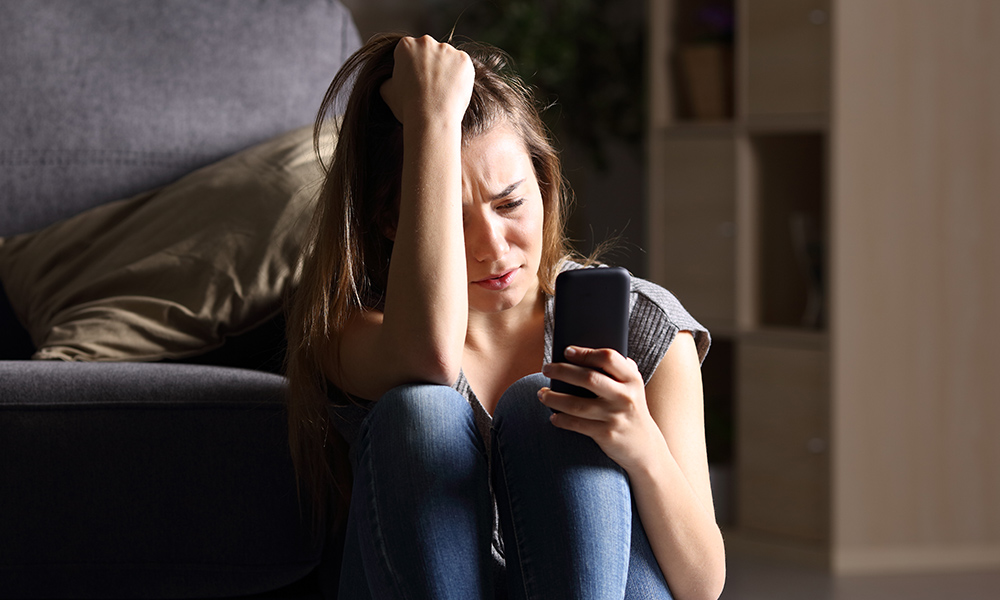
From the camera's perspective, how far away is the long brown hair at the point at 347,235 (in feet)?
3.06

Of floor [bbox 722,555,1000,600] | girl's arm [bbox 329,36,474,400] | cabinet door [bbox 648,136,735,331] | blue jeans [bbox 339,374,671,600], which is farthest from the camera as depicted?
cabinet door [bbox 648,136,735,331]

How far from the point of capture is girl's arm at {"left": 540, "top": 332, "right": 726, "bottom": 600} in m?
0.76

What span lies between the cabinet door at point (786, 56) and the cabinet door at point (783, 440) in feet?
1.68

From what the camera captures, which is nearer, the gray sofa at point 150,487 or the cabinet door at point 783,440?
the gray sofa at point 150,487

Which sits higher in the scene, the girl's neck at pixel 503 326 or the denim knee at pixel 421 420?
the girl's neck at pixel 503 326

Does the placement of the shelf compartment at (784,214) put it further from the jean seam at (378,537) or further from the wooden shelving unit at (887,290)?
the jean seam at (378,537)

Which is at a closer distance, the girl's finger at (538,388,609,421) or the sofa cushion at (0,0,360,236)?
the girl's finger at (538,388,609,421)

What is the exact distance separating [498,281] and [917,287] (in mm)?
1327

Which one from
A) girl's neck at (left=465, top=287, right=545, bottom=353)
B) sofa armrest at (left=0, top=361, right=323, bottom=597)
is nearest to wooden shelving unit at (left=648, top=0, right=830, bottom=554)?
girl's neck at (left=465, top=287, right=545, bottom=353)

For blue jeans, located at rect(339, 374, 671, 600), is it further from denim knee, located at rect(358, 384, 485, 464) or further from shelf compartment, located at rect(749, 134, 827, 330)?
shelf compartment, located at rect(749, 134, 827, 330)

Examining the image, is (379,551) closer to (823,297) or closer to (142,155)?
(142,155)

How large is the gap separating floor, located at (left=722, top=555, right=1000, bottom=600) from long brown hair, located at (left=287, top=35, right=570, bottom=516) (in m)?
1.15

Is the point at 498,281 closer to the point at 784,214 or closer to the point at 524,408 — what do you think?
the point at 524,408

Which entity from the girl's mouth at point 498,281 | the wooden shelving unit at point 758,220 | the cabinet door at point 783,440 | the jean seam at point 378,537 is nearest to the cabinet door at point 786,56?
the wooden shelving unit at point 758,220
